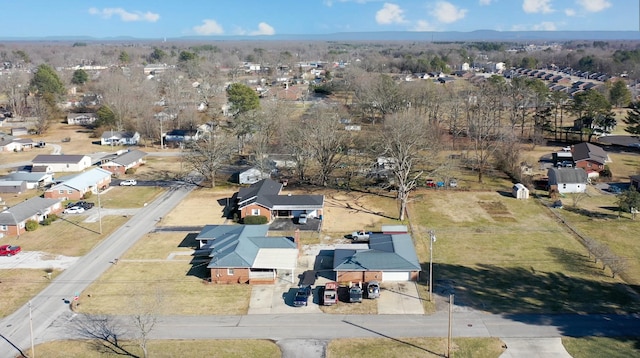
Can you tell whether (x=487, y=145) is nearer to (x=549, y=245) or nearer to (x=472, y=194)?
(x=472, y=194)

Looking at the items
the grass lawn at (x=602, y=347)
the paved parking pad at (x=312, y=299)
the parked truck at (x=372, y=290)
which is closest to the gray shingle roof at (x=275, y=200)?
the paved parking pad at (x=312, y=299)

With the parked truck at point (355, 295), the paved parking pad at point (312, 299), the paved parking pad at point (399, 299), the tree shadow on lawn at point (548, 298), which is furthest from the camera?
the parked truck at point (355, 295)

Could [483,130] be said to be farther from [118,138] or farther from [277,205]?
[118,138]

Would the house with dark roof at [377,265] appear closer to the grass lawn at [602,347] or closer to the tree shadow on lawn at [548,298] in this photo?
the tree shadow on lawn at [548,298]

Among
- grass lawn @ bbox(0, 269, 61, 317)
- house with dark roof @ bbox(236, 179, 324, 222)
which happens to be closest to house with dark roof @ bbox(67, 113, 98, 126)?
house with dark roof @ bbox(236, 179, 324, 222)

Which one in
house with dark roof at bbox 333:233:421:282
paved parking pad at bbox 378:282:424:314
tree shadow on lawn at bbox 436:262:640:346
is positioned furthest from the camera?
house with dark roof at bbox 333:233:421:282

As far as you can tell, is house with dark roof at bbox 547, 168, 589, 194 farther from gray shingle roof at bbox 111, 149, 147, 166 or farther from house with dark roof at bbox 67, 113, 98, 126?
house with dark roof at bbox 67, 113, 98, 126
